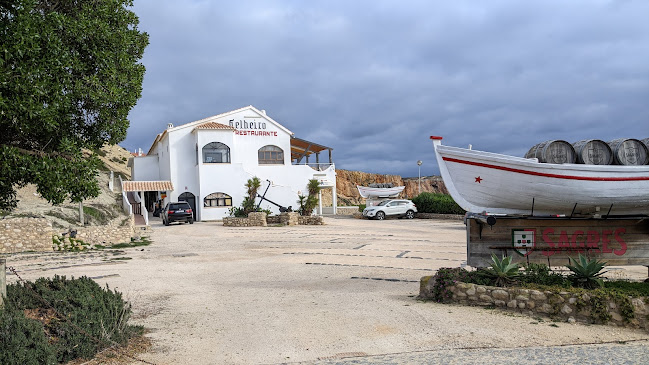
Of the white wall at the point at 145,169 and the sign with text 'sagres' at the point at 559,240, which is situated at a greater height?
the white wall at the point at 145,169

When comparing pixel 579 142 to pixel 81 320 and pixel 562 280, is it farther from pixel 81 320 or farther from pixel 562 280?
pixel 81 320

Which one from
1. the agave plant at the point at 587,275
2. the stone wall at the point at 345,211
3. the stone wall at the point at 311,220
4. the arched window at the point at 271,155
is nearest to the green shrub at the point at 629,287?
the agave plant at the point at 587,275

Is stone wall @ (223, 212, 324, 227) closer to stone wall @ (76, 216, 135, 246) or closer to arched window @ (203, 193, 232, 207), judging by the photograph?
arched window @ (203, 193, 232, 207)

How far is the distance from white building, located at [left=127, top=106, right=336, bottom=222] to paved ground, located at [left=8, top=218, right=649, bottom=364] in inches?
936

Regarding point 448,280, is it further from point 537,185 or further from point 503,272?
point 537,185

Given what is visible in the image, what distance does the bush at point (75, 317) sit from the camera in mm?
5100

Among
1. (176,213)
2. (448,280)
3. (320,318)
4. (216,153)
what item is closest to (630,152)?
(448,280)

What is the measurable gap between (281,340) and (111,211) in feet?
83.6

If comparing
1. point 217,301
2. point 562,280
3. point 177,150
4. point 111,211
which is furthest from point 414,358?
point 177,150

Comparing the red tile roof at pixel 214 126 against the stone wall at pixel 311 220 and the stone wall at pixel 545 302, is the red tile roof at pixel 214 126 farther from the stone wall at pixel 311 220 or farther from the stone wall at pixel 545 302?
the stone wall at pixel 545 302

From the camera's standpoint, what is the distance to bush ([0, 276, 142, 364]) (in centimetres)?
510

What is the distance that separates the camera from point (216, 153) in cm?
3816

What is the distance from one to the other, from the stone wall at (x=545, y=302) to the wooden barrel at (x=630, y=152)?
9.74ft

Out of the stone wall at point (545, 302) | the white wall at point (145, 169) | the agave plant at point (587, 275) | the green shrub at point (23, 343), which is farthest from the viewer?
the white wall at point (145, 169)
